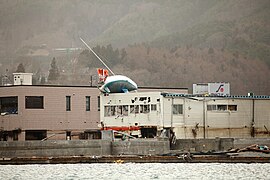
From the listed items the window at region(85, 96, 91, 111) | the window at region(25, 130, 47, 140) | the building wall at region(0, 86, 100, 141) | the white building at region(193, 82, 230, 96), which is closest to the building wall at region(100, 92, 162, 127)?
the white building at region(193, 82, 230, 96)

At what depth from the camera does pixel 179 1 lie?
194625 millimetres

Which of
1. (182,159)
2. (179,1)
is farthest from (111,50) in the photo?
(182,159)

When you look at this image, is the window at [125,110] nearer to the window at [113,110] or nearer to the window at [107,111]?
the window at [113,110]

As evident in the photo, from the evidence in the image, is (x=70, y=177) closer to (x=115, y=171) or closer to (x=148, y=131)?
(x=115, y=171)

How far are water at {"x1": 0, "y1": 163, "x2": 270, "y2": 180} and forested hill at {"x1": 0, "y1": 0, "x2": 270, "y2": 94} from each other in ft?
223

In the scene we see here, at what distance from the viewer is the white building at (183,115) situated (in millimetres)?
84188

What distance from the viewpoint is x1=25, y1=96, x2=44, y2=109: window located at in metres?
97.1

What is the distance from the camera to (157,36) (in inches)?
6900

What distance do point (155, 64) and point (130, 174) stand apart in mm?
88144

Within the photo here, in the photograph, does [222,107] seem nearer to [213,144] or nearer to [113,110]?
[213,144]

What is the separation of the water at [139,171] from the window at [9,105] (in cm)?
2795

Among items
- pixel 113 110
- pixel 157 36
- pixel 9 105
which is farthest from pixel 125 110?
pixel 157 36

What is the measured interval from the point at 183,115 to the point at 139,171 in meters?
21.7

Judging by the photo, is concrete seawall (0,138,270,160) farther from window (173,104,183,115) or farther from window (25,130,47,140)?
window (25,130,47,140)
